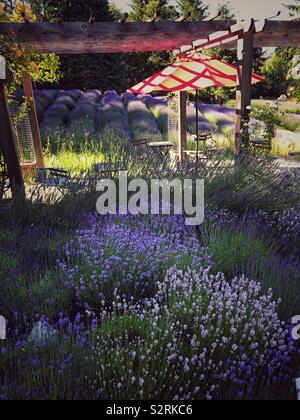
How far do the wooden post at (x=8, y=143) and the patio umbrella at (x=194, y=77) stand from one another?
275cm

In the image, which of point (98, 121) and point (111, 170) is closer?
point (111, 170)

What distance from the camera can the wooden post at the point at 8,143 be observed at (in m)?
5.22

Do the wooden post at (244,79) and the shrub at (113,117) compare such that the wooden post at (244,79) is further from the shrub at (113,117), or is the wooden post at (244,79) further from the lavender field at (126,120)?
the shrub at (113,117)

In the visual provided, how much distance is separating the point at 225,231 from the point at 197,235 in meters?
0.30

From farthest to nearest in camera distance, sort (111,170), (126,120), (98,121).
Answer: (126,120) → (98,121) → (111,170)

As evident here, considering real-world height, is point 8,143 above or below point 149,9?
below

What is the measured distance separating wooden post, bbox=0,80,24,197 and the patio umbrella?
275cm

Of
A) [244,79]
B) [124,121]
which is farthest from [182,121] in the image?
[124,121]

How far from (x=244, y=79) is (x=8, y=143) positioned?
4260mm

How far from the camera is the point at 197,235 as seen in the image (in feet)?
12.7

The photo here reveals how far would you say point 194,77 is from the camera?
6.57 meters

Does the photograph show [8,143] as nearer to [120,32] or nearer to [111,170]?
[111,170]

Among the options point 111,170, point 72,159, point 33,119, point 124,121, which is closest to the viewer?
point 111,170

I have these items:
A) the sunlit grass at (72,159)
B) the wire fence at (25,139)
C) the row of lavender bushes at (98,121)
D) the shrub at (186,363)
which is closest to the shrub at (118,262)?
the shrub at (186,363)
